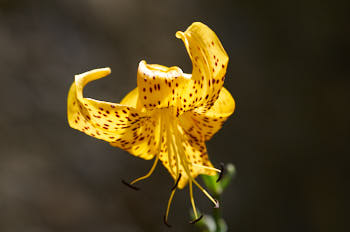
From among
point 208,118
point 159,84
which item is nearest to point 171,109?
point 208,118

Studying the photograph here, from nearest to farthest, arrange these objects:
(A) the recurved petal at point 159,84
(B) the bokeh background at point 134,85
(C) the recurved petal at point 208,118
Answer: (A) the recurved petal at point 159,84, (C) the recurved petal at point 208,118, (B) the bokeh background at point 134,85

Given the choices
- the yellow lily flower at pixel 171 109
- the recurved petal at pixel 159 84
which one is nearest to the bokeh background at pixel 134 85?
the yellow lily flower at pixel 171 109

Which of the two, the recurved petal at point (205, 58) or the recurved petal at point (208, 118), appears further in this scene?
the recurved petal at point (208, 118)

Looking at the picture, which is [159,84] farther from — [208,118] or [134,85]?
[134,85]

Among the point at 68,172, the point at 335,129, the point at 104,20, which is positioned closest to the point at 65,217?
the point at 68,172

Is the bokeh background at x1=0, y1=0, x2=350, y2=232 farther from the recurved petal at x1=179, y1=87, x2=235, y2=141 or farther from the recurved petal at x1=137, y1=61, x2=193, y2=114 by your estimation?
the recurved petal at x1=137, y1=61, x2=193, y2=114

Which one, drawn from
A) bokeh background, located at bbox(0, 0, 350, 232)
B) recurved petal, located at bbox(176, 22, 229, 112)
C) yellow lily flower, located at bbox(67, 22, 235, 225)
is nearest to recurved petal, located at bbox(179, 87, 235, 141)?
yellow lily flower, located at bbox(67, 22, 235, 225)

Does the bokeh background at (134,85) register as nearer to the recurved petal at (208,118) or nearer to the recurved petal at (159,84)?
the recurved petal at (208,118)

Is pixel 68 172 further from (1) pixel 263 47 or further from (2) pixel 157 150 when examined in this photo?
(1) pixel 263 47
